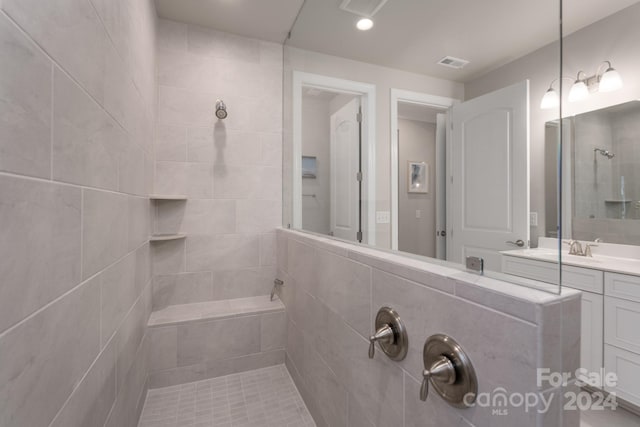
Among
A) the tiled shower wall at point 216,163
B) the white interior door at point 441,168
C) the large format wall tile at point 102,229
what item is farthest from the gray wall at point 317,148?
the large format wall tile at point 102,229

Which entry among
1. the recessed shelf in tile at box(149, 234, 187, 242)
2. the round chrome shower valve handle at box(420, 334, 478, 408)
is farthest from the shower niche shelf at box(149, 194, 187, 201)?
the round chrome shower valve handle at box(420, 334, 478, 408)

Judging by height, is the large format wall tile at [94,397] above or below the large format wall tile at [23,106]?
below

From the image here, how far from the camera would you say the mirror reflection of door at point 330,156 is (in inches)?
77.5

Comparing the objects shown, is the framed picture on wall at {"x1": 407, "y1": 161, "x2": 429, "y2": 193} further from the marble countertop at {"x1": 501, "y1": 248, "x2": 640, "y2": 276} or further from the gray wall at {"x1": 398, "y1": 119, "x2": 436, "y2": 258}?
the marble countertop at {"x1": 501, "y1": 248, "x2": 640, "y2": 276}

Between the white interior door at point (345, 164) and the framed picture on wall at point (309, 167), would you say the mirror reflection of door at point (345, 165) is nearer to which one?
the white interior door at point (345, 164)

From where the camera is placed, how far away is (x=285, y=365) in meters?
1.89

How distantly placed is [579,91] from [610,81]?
290 mm

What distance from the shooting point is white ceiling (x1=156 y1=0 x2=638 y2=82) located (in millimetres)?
849

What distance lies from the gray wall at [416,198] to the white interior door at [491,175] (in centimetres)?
10

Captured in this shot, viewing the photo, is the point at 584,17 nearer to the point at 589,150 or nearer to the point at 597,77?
the point at 597,77

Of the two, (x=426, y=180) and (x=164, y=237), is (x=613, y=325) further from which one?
(x=164, y=237)

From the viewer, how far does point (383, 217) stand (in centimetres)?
164

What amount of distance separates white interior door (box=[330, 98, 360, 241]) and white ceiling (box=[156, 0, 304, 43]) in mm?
748

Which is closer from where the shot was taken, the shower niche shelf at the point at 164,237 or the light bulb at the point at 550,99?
the light bulb at the point at 550,99
